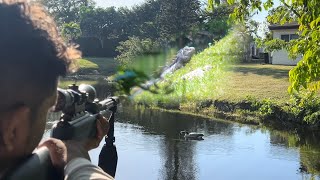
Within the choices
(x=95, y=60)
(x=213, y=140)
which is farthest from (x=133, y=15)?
(x=95, y=60)

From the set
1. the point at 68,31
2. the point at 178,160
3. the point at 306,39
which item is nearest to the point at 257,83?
the point at 178,160

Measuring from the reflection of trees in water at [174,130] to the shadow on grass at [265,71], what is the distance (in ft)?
21.6

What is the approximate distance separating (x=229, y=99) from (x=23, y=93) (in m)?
20.3

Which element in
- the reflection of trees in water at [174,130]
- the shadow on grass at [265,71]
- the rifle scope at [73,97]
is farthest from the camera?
the shadow on grass at [265,71]

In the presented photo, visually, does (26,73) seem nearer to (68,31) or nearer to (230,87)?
(68,31)

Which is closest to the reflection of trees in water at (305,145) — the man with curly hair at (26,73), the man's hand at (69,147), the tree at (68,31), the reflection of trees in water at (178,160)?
the reflection of trees in water at (178,160)

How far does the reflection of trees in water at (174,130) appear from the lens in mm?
12922

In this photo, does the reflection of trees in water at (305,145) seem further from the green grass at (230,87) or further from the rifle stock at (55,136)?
the rifle stock at (55,136)

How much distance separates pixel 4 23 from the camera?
86 centimetres

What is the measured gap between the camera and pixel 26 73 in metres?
0.87

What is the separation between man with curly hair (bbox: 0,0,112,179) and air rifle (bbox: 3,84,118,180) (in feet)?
0.09

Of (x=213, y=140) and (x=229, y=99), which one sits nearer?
(x=213, y=140)

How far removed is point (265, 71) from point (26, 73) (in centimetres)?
2641

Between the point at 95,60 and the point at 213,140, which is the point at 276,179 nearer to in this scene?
the point at 213,140
